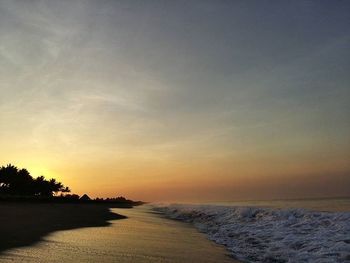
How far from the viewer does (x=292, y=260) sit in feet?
32.5

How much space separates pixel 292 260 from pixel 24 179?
254ft

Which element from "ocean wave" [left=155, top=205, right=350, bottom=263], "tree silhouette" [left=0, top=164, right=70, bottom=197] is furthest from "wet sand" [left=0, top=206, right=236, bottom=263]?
"tree silhouette" [left=0, top=164, right=70, bottom=197]

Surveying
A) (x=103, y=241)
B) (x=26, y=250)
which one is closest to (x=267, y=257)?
(x=103, y=241)

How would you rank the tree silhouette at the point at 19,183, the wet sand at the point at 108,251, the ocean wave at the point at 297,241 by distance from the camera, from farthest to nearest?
the tree silhouette at the point at 19,183 < the ocean wave at the point at 297,241 < the wet sand at the point at 108,251

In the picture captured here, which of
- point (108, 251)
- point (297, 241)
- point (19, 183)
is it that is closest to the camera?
point (108, 251)

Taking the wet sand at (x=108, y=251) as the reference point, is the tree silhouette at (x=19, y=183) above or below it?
above

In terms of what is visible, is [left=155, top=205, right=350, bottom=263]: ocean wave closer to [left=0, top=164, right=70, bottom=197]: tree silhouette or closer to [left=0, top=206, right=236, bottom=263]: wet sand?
[left=0, top=206, right=236, bottom=263]: wet sand

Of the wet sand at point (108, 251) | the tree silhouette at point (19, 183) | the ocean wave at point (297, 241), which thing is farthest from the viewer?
the tree silhouette at point (19, 183)

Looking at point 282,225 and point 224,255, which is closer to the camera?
point 224,255

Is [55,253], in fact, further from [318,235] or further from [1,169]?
[1,169]

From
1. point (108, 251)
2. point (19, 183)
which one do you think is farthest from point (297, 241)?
point (19, 183)

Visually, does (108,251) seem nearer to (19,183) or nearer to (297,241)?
(297,241)

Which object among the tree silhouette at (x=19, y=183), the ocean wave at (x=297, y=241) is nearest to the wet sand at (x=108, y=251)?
the ocean wave at (x=297, y=241)

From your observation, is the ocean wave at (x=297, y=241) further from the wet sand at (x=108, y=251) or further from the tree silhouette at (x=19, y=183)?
the tree silhouette at (x=19, y=183)
